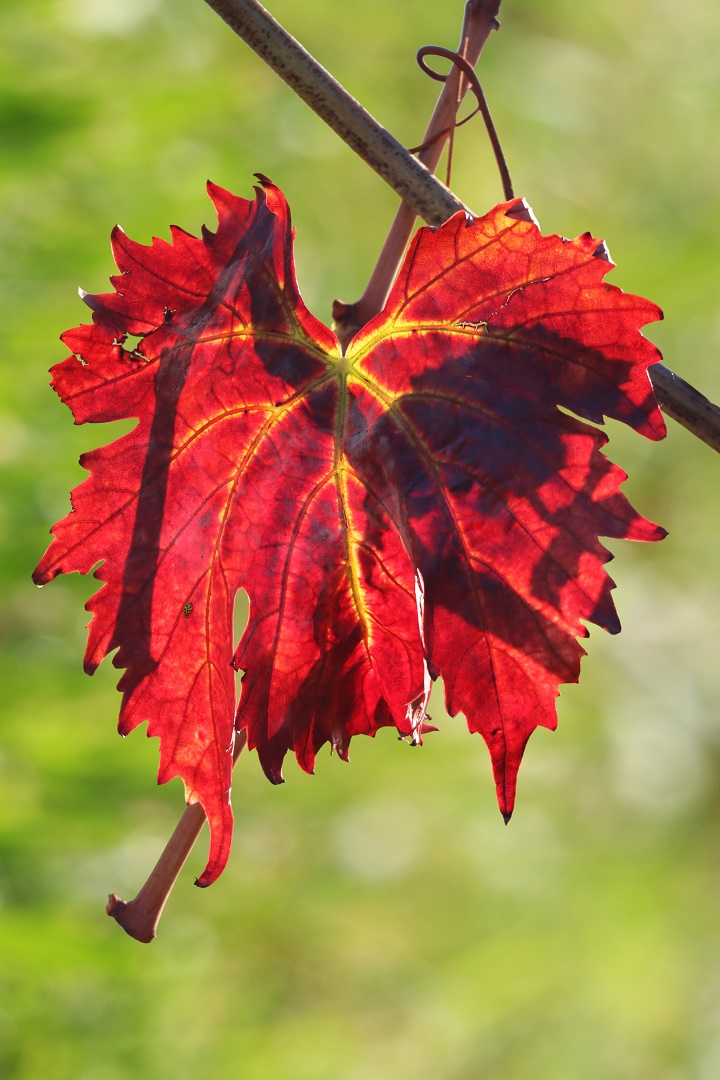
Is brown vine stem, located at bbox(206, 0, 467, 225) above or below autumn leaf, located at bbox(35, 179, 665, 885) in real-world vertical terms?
above

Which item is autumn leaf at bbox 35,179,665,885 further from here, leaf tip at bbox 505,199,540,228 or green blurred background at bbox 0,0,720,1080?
green blurred background at bbox 0,0,720,1080

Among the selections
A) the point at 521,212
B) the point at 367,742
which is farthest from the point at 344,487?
the point at 367,742

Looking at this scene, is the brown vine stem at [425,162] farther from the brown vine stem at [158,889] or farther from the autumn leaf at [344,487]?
the brown vine stem at [158,889]

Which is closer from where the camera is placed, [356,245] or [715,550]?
[356,245]

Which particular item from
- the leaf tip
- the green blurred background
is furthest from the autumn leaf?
the green blurred background

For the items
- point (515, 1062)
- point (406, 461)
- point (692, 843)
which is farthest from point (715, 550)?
point (406, 461)

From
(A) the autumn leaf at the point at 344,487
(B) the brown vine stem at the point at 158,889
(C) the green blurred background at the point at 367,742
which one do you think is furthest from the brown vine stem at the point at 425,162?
(C) the green blurred background at the point at 367,742

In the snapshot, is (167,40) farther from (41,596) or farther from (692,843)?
(692,843)
